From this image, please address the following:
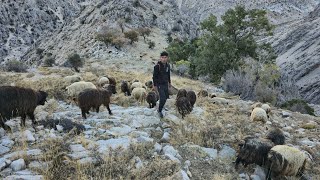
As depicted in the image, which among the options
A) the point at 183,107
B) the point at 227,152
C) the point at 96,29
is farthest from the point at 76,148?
the point at 96,29

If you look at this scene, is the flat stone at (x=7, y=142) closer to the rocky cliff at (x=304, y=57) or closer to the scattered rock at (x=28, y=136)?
the scattered rock at (x=28, y=136)

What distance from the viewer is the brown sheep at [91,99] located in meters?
9.63

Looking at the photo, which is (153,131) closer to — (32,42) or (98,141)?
(98,141)

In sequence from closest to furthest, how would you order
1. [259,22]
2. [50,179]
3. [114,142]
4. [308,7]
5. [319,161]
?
[50,179], [114,142], [319,161], [259,22], [308,7]

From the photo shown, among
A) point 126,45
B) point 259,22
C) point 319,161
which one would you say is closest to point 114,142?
point 319,161

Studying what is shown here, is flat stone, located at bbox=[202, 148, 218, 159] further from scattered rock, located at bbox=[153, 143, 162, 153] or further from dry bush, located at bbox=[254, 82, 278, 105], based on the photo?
dry bush, located at bbox=[254, 82, 278, 105]

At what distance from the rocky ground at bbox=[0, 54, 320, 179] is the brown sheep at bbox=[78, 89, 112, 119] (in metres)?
0.25

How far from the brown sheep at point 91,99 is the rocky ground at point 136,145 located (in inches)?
9.8

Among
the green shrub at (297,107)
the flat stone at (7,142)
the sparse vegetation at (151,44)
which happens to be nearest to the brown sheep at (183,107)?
the flat stone at (7,142)

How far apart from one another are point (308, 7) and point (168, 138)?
89639 millimetres

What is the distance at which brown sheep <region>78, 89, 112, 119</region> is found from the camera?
31.6ft

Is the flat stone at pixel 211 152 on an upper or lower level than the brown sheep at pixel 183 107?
lower

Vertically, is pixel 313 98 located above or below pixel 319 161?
below

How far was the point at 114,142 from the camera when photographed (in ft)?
24.2
